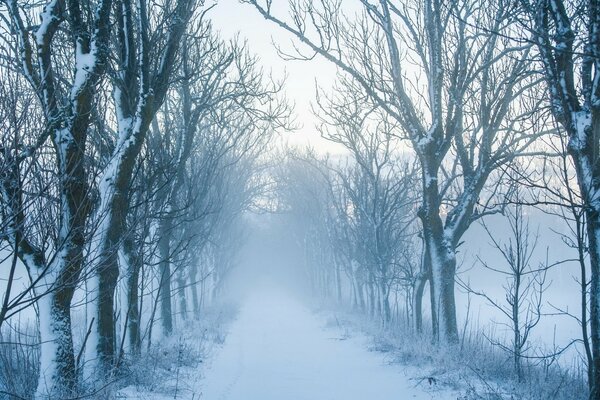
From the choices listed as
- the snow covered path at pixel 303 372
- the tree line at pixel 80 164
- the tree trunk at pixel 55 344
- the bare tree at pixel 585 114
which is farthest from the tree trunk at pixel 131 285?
the bare tree at pixel 585 114

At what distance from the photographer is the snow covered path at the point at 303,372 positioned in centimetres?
660

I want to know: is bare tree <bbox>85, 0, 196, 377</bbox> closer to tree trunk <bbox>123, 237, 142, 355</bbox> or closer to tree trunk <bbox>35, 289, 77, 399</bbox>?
tree trunk <bbox>35, 289, 77, 399</bbox>

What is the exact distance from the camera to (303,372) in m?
8.27

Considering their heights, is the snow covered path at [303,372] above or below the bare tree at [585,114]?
below

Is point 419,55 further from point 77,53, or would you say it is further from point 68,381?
point 68,381

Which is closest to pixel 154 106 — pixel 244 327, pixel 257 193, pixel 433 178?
pixel 433 178

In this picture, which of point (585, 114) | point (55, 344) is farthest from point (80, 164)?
point (585, 114)

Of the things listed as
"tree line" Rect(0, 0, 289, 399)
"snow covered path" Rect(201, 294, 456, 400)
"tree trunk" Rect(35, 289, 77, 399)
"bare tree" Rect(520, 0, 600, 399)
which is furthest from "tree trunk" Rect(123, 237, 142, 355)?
"bare tree" Rect(520, 0, 600, 399)

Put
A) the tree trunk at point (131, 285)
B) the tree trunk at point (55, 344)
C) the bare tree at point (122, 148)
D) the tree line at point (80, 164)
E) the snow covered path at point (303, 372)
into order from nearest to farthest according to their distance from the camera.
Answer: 1. the tree line at point (80, 164)
2. the tree trunk at point (55, 344)
3. the bare tree at point (122, 148)
4. the snow covered path at point (303, 372)
5. the tree trunk at point (131, 285)

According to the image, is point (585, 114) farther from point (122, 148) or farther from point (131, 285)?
point (131, 285)

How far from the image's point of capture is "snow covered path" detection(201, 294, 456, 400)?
6.60m

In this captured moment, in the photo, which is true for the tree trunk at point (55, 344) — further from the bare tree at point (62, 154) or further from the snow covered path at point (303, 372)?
the snow covered path at point (303, 372)

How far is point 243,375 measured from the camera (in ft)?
26.0

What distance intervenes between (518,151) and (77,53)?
25.0 feet
